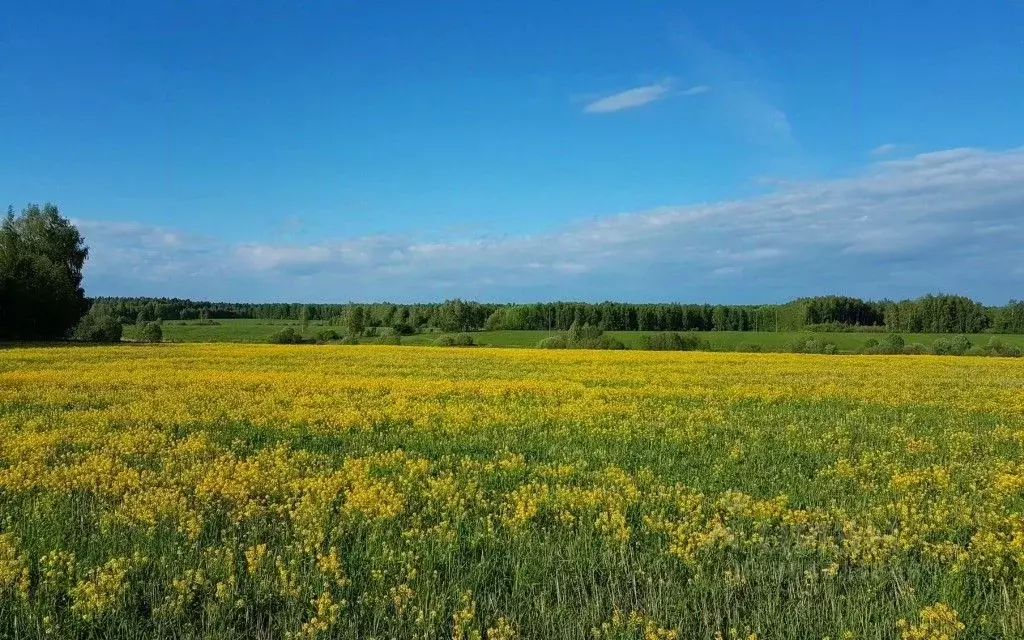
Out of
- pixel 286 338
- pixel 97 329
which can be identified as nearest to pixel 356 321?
pixel 286 338

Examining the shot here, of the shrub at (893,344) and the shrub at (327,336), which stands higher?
the shrub at (893,344)

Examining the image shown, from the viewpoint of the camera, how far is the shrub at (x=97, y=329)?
71438 millimetres

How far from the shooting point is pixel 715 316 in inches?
4599

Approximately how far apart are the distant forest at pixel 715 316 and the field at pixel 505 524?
80652 mm

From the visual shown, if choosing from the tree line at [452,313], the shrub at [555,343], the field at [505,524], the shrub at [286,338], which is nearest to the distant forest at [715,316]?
the tree line at [452,313]

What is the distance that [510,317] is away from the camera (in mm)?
118812

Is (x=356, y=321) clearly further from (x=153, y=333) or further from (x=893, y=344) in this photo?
(x=893, y=344)

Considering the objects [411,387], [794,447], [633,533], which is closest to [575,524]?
[633,533]

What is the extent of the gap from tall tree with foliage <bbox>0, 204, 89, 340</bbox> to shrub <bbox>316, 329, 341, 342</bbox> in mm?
22718

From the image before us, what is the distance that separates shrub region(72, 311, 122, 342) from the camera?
71.4 metres

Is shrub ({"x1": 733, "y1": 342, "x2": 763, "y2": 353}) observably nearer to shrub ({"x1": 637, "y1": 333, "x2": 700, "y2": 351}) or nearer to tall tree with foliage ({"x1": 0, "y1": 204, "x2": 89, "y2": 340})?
Answer: shrub ({"x1": 637, "y1": 333, "x2": 700, "y2": 351})

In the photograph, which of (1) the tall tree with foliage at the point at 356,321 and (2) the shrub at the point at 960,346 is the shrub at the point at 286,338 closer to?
(1) the tall tree with foliage at the point at 356,321

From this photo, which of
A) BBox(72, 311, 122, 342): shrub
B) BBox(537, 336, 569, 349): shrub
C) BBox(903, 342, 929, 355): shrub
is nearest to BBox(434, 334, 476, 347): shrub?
BBox(537, 336, 569, 349): shrub

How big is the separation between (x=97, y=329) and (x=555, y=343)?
1714 inches
